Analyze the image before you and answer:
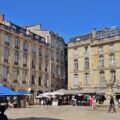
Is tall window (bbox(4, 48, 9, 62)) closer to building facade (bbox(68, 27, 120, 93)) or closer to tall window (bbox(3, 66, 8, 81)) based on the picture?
tall window (bbox(3, 66, 8, 81))

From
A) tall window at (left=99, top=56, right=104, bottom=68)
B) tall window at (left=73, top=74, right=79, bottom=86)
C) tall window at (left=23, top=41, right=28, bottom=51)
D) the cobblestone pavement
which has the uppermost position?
tall window at (left=23, top=41, right=28, bottom=51)

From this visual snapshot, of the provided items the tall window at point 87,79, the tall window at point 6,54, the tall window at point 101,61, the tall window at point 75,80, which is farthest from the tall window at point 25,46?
the tall window at point 101,61

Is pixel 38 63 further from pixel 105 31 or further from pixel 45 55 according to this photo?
pixel 105 31

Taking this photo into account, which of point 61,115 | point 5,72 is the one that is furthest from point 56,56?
point 61,115

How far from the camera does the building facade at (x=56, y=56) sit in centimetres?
6384

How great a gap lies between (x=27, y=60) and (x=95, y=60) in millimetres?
12590

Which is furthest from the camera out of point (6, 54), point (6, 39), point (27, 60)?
point (27, 60)

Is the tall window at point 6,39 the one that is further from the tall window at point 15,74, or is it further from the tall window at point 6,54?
the tall window at point 15,74

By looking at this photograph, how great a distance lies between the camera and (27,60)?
187 feet

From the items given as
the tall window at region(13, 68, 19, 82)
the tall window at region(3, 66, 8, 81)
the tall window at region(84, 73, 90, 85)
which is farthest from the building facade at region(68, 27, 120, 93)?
the tall window at region(3, 66, 8, 81)

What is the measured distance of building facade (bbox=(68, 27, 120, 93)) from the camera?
55475 mm

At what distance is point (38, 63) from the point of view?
60000 mm

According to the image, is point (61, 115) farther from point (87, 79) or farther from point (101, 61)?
point (87, 79)

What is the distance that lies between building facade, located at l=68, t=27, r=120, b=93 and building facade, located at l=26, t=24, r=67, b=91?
12.5 ft
